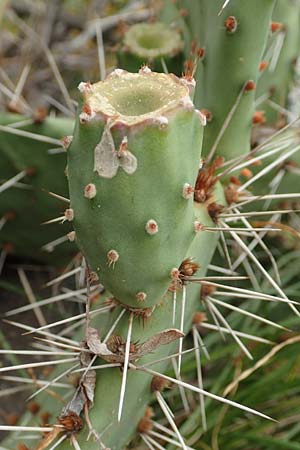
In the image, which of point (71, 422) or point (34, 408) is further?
point (34, 408)

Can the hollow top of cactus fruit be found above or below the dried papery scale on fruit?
above

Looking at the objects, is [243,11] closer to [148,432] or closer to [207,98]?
[207,98]

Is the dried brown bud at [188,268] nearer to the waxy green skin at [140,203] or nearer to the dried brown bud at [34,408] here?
the waxy green skin at [140,203]

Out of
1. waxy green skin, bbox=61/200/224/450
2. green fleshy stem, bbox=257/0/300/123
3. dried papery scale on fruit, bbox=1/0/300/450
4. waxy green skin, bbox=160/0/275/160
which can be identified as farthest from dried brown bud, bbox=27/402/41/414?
green fleshy stem, bbox=257/0/300/123

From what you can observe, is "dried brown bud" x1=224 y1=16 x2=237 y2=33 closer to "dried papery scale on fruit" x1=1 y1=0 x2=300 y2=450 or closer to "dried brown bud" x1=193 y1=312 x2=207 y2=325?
"dried papery scale on fruit" x1=1 y1=0 x2=300 y2=450

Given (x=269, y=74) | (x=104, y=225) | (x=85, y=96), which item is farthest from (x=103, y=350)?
(x=269, y=74)

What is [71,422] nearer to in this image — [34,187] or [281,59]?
[34,187]

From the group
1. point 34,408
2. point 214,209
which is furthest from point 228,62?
point 34,408
